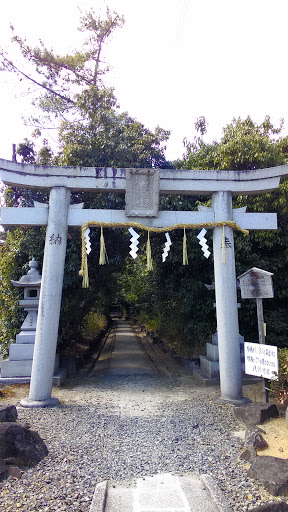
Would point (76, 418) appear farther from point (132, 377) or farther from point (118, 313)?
point (118, 313)

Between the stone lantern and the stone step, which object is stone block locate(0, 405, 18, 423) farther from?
the stone lantern

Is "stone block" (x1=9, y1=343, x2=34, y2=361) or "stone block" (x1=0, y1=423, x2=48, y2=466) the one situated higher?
"stone block" (x1=9, y1=343, x2=34, y2=361)

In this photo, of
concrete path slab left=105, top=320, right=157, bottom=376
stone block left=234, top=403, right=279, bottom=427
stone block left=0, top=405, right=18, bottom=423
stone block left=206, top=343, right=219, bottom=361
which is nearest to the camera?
stone block left=0, top=405, right=18, bottom=423

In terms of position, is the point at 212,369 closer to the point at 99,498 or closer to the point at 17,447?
the point at 17,447

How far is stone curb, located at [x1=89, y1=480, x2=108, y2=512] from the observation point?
3.29 m

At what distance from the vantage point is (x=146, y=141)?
1084 centimetres

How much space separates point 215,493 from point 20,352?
644cm

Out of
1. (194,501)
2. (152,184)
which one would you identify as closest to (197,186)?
(152,184)

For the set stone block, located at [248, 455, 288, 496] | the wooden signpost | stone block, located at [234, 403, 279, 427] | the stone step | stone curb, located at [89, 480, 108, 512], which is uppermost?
the wooden signpost

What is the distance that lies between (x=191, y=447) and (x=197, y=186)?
15.5 feet

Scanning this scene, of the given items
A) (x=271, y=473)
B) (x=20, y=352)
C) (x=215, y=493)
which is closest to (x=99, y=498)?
(x=215, y=493)

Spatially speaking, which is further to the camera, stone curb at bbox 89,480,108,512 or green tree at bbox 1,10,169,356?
green tree at bbox 1,10,169,356

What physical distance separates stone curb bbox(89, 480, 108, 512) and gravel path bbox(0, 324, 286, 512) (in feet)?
0.24

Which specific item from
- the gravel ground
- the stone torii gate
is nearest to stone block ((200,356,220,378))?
the gravel ground
